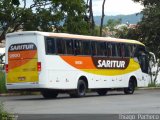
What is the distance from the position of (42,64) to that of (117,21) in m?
78.5

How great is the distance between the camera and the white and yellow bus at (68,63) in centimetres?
2659

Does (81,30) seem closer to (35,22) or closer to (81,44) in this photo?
(35,22)

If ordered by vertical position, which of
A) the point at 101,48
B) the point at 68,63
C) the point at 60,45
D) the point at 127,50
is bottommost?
the point at 68,63

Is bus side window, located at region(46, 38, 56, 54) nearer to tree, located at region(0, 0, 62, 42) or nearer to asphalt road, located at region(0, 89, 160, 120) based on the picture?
asphalt road, located at region(0, 89, 160, 120)

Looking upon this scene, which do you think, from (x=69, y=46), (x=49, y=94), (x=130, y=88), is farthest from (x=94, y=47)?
(x=130, y=88)

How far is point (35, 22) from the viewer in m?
39.8

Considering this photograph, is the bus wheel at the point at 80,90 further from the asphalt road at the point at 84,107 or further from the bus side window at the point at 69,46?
the asphalt road at the point at 84,107

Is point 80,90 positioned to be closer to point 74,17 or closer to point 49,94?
point 49,94

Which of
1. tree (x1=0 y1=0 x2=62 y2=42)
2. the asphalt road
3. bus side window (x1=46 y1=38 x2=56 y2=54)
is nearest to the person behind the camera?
the asphalt road

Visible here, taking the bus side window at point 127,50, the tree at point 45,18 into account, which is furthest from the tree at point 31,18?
the bus side window at point 127,50

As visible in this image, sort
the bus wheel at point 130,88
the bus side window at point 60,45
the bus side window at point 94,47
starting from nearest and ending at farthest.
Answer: the bus side window at point 60,45, the bus side window at point 94,47, the bus wheel at point 130,88

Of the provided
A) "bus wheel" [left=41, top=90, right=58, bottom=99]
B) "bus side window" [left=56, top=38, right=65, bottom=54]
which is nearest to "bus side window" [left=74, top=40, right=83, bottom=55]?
"bus side window" [left=56, top=38, right=65, bottom=54]

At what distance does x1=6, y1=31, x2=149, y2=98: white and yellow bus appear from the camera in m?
26.6

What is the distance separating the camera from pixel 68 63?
28.2 metres
